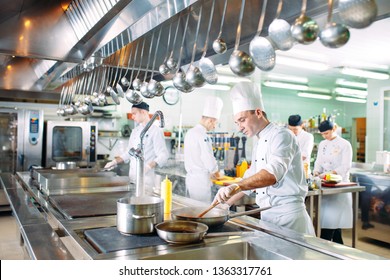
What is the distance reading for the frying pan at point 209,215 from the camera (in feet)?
4.84

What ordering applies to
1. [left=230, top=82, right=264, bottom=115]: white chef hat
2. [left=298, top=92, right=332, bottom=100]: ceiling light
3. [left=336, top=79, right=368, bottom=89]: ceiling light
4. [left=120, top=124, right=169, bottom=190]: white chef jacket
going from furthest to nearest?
[left=298, top=92, right=332, bottom=100]: ceiling light, [left=336, top=79, right=368, bottom=89]: ceiling light, [left=120, top=124, right=169, bottom=190]: white chef jacket, [left=230, top=82, right=264, bottom=115]: white chef hat

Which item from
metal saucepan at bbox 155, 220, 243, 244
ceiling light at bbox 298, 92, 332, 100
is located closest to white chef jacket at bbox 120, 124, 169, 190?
metal saucepan at bbox 155, 220, 243, 244

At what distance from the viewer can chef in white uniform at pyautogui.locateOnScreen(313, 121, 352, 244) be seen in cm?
365

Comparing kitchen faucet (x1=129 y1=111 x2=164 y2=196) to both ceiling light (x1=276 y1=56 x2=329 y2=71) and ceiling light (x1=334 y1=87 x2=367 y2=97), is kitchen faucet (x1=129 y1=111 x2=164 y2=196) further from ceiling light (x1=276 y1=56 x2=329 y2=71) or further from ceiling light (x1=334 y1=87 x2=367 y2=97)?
ceiling light (x1=334 y1=87 x2=367 y2=97)

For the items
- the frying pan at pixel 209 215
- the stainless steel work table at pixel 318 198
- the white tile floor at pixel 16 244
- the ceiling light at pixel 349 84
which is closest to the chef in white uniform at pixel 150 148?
the white tile floor at pixel 16 244

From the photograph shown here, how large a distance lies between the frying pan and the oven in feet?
14.9

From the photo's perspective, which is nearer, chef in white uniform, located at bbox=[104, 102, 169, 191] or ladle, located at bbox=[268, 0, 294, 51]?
ladle, located at bbox=[268, 0, 294, 51]

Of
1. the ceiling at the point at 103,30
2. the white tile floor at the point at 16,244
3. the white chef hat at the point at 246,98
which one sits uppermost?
the ceiling at the point at 103,30

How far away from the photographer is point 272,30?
1.23 metres

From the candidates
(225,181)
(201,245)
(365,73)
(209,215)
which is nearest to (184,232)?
(201,245)

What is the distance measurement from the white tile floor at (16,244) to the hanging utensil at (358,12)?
360 cm

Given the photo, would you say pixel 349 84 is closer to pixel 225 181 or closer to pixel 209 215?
pixel 225 181

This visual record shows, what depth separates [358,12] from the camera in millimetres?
1009

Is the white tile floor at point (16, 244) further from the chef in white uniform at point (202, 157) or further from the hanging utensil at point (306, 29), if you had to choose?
the hanging utensil at point (306, 29)
